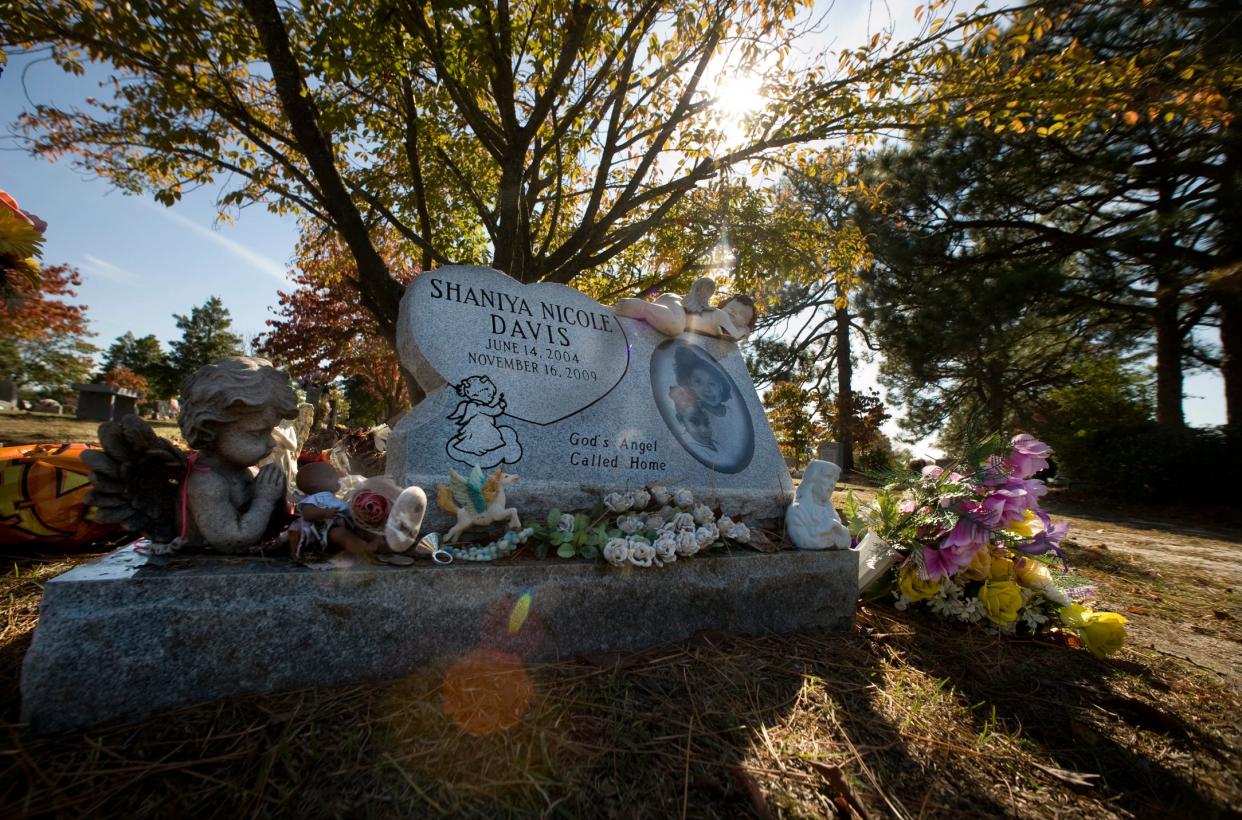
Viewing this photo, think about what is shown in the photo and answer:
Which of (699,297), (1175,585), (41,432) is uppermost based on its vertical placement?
(699,297)

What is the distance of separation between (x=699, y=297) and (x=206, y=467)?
8.33ft

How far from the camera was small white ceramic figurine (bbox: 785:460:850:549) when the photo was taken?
7.79 ft

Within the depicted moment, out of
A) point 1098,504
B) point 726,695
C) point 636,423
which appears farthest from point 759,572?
point 1098,504

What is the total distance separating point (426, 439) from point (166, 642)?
3.38 feet

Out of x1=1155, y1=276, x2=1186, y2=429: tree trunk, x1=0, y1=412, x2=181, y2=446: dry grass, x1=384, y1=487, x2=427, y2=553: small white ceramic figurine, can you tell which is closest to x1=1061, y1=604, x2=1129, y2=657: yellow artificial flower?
x1=384, y1=487, x2=427, y2=553: small white ceramic figurine

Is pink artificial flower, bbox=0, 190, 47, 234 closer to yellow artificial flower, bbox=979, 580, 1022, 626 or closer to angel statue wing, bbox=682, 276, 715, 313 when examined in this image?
angel statue wing, bbox=682, 276, 715, 313

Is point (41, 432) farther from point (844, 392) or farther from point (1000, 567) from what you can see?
point (844, 392)

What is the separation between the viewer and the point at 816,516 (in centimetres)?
243

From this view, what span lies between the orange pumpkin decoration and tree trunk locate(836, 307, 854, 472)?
48.0ft

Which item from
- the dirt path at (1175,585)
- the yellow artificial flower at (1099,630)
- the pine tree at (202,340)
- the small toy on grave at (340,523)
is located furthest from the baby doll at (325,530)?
the pine tree at (202,340)

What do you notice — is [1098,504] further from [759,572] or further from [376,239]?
[376,239]

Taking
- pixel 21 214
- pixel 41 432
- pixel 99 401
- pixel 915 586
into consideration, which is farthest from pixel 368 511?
pixel 99 401

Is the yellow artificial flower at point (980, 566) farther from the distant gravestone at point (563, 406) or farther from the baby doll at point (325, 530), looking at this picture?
the baby doll at point (325, 530)

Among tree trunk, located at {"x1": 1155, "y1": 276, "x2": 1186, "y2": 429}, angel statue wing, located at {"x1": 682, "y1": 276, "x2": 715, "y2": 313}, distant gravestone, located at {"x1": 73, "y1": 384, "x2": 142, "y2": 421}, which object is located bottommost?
distant gravestone, located at {"x1": 73, "y1": 384, "x2": 142, "y2": 421}
